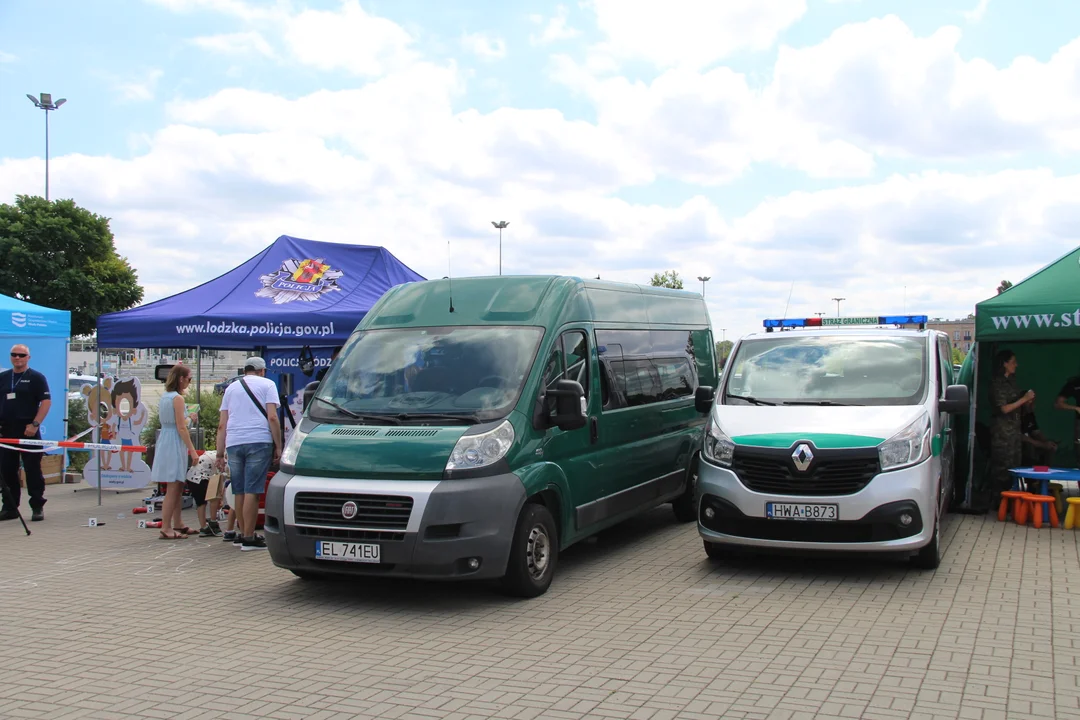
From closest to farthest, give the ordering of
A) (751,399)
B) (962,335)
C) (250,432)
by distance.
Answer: (751,399) → (250,432) → (962,335)

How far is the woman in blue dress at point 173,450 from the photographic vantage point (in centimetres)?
1011

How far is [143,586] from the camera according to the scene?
8023 mm

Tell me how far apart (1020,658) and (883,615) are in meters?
1.12

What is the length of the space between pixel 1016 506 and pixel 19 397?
463 inches

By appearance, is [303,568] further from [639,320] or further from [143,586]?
[639,320]

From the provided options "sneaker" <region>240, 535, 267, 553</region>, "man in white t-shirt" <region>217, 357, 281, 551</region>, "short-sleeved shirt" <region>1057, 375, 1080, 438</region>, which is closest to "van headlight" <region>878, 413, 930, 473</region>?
"short-sleeved shirt" <region>1057, 375, 1080, 438</region>

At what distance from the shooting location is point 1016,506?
10656mm

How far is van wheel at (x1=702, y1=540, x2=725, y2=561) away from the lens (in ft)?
27.2

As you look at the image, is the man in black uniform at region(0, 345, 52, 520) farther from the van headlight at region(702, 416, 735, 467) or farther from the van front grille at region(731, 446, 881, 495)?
the van front grille at region(731, 446, 881, 495)

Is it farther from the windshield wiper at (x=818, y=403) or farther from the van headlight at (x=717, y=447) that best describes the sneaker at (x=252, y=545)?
the windshield wiper at (x=818, y=403)

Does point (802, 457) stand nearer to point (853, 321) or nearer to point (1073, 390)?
point (853, 321)

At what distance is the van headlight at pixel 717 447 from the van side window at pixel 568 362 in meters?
1.12

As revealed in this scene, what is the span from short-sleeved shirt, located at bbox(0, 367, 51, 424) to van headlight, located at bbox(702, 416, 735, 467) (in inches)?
325

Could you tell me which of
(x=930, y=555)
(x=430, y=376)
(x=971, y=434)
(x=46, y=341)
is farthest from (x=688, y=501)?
(x=46, y=341)
